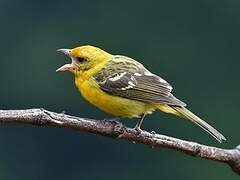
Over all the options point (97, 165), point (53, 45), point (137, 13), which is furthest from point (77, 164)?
point (137, 13)

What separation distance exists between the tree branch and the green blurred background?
27080 millimetres

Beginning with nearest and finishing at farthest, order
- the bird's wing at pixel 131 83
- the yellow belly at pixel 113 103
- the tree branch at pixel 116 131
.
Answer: the tree branch at pixel 116 131 < the yellow belly at pixel 113 103 < the bird's wing at pixel 131 83

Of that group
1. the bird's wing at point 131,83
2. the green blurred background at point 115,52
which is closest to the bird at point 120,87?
the bird's wing at point 131,83

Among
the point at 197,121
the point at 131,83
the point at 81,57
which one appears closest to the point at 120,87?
the point at 131,83

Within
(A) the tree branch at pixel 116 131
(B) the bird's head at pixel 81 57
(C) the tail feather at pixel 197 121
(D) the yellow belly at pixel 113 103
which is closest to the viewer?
(A) the tree branch at pixel 116 131

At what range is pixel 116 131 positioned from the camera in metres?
8.41

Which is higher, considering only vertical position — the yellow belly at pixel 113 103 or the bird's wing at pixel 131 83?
the bird's wing at pixel 131 83

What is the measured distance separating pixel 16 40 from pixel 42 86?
17.7 ft

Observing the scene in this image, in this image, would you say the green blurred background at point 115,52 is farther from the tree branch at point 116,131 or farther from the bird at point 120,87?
the tree branch at point 116,131

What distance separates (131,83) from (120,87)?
134 millimetres

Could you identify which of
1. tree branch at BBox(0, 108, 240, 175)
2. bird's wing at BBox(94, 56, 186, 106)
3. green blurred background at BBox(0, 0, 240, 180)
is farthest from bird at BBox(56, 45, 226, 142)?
green blurred background at BBox(0, 0, 240, 180)

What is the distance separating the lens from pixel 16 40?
4731 centimetres

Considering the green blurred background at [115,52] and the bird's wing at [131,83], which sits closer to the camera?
the bird's wing at [131,83]

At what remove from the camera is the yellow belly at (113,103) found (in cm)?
910
